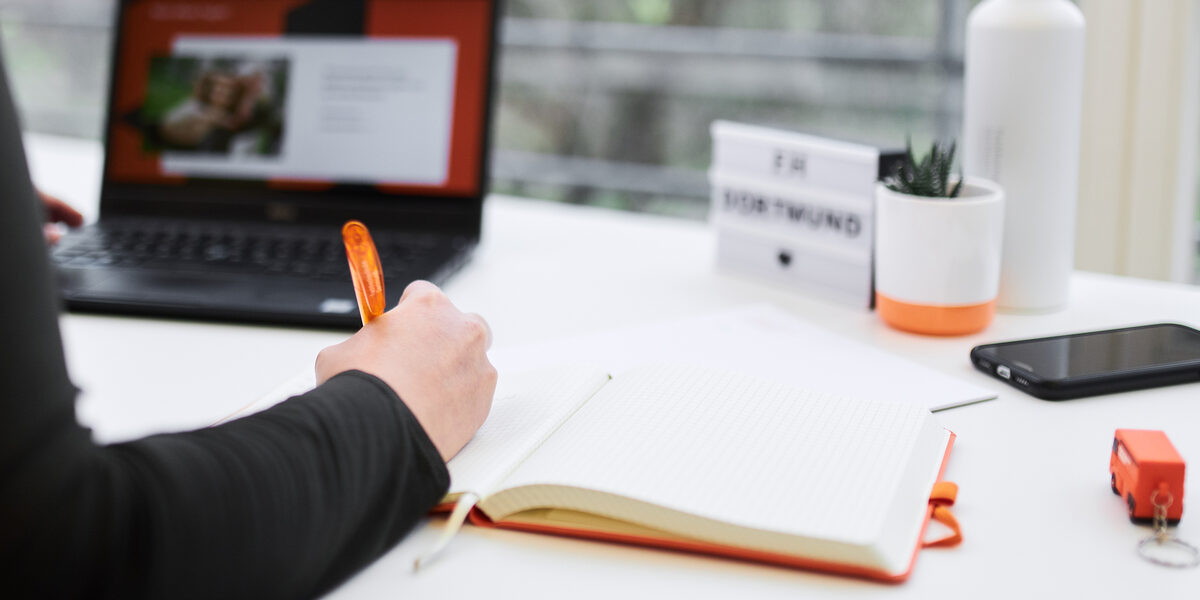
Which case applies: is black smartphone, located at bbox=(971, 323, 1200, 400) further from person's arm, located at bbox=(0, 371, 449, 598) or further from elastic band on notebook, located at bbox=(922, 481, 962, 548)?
person's arm, located at bbox=(0, 371, 449, 598)

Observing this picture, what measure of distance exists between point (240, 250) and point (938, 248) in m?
0.69

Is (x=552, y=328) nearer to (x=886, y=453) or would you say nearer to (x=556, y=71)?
(x=886, y=453)

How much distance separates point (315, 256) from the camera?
1.05 meters

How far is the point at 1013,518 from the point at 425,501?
1.03 ft

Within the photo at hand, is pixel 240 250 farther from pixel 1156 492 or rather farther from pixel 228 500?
pixel 1156 492

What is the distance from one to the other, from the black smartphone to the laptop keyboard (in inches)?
20.9

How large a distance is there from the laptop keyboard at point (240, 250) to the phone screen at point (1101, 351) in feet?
1.76

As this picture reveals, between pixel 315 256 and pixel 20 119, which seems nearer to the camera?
pixel 20 119

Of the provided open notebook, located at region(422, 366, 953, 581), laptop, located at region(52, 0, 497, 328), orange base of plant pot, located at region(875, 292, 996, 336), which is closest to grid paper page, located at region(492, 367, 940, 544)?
open notebook, located at region(422, 366, 953, 581)

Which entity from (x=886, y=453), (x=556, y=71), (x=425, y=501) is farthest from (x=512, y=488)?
(x=556, y=71)

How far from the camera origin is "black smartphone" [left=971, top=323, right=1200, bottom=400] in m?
0.72

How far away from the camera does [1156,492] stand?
54 centimetres

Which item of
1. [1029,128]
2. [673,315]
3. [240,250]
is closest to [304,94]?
[240,250]

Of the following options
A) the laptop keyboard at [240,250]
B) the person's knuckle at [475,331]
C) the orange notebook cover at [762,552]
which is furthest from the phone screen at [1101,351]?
the laptop keyboard at [240,250]
